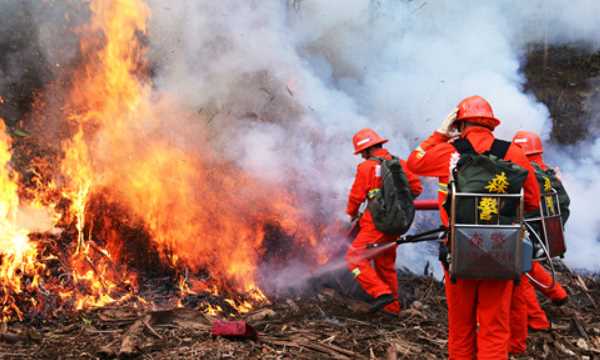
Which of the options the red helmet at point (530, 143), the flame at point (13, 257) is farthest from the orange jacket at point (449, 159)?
the flame at point (13, 257)

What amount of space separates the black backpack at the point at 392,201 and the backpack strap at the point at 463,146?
1712mm

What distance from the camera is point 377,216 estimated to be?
17.6 ft

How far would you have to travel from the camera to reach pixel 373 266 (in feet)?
18.2

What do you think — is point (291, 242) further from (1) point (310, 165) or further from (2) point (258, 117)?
(2) point (258, 117)

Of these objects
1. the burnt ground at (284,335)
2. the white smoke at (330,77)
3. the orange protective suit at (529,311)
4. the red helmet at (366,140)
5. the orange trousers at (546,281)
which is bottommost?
the burnt ground at (284,335)

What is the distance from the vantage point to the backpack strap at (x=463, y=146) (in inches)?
137

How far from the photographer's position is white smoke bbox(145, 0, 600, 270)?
22.8ft

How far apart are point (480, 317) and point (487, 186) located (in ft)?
3.25

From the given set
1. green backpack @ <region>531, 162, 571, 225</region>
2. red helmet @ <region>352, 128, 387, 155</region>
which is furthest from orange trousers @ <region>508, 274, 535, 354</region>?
red helmet @ <region>352, 128, 387, 155</region>

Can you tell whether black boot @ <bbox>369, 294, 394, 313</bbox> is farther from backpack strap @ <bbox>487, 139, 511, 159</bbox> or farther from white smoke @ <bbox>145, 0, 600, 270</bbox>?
backpack strap @ <bbox>487, 139, 511, 159</bbox>

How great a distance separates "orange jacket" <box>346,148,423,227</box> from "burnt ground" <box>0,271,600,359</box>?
104 centimetres

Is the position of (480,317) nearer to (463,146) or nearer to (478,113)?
(463,146)

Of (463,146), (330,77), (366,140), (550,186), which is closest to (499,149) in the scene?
(463,146)

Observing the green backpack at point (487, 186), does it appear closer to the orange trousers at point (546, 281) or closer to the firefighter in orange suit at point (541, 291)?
the firefighter in orange suit at point (541, 291)
